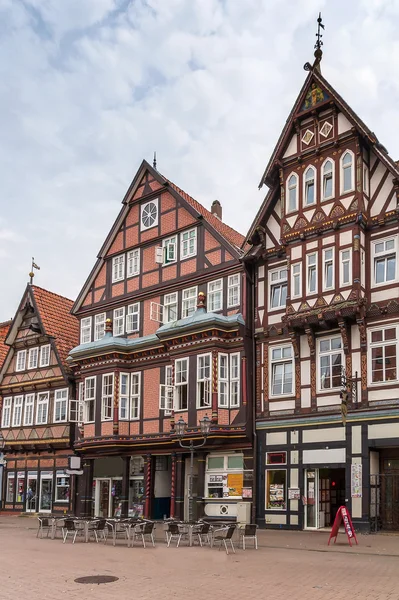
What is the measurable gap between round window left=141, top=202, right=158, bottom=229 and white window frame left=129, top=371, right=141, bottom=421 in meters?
7.55

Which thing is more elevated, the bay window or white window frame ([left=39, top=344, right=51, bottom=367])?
white window frame ([left=39, top=344, right=51, bottom=367])

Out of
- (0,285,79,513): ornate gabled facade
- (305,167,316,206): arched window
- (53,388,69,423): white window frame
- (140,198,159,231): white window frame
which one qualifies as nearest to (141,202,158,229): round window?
(140,198,159,231): white window frame

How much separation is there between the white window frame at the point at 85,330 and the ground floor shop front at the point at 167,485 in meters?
6.30

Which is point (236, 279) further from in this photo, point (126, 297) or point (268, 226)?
point (126, 297)

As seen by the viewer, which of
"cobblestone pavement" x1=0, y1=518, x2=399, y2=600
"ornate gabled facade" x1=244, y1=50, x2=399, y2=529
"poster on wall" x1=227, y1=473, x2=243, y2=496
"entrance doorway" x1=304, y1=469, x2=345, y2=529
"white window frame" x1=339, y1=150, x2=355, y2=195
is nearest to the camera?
"cobblestone pavement" x1=0, y1=518, x2=399, y2=600

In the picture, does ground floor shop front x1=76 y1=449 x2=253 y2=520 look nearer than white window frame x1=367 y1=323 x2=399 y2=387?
No

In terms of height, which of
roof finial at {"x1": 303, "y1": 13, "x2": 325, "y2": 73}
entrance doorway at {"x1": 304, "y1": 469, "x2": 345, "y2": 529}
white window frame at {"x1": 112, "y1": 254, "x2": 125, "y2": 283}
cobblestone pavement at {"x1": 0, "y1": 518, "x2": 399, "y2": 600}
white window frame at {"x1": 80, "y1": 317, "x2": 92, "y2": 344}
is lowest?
cobblestone pavement at {"x1": 0, "y1": 518, "x2": 399, "y2": 600}

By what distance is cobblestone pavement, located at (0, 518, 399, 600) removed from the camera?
13609 mm

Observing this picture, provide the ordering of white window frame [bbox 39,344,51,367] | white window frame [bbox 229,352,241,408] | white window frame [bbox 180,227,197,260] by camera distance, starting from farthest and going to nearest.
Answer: white window frame [bbox 39,344,51,367]
white window frame [bbox 180,227,197,260]
white window frame [bbox 229,352,241,408]

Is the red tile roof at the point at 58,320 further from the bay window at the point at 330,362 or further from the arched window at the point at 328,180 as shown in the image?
the arched window at the point at 328,180

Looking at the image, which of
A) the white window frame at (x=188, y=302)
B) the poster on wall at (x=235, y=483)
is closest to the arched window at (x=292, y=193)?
the white window frame at (x=188, y=302)

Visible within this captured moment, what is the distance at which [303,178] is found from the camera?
31.0 m

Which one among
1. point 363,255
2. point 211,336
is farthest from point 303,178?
point 211,336

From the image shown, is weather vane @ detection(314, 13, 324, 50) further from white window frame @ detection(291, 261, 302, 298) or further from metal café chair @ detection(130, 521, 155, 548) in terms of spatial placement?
metal café chair @ detection(130, 521, 155, 548)
